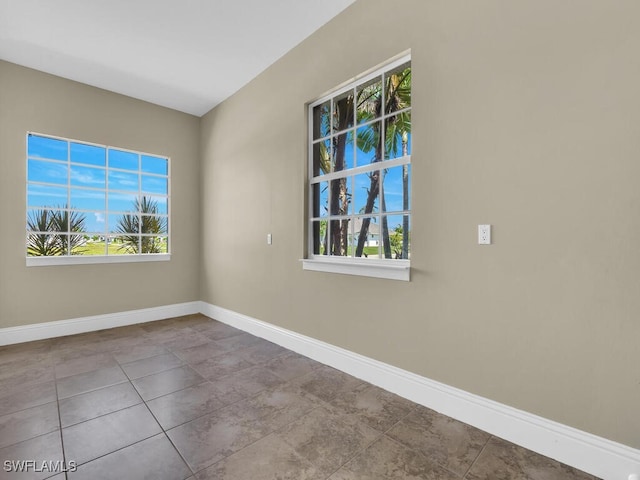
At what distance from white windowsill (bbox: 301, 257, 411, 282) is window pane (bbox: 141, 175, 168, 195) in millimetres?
2721

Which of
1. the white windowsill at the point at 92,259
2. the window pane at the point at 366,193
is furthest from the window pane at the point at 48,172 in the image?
the window pane at the point at 366,193

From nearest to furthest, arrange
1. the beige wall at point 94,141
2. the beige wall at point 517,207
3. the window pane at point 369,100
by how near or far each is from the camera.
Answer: the beige wall at point 517,207 → the window pane at point 369,100 → the beige wall at point 94,141

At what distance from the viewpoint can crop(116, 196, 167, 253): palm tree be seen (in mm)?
4160

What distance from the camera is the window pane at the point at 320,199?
2954 mm

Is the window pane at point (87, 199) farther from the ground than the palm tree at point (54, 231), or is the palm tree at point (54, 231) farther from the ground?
the window pane at point (87, 199)

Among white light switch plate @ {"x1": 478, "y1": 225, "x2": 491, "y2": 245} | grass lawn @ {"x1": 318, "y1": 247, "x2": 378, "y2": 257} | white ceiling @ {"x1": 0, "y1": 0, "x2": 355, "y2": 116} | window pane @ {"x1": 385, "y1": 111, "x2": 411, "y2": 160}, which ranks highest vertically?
white ceiling @ {"x1": 0, "y1": 0, "x2": 355, "y2": 116}

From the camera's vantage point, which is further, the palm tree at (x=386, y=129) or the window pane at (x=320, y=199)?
the window pane at (x=320, y=199)

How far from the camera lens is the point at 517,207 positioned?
5.62 ft

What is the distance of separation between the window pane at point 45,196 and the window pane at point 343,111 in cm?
333

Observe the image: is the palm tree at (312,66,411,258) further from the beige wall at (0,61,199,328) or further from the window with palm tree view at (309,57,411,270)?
the beige wall at (0,61,199,328)

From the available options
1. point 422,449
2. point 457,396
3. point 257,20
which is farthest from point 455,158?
point 257,20

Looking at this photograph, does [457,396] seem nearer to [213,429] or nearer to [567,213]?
[567,213]
